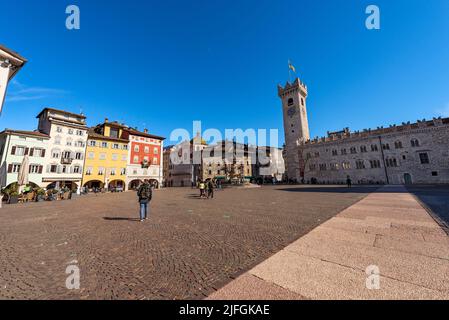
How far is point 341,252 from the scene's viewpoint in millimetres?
4043

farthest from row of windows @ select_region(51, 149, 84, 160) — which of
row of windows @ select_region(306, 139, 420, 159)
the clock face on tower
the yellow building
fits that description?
the clock face on tower

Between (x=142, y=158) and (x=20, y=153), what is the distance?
1740cm

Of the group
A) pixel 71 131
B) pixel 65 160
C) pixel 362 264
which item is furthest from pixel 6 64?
pixel 362 264

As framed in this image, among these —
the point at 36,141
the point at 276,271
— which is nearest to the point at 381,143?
the point at 276,271

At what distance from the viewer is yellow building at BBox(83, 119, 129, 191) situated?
3216 cm

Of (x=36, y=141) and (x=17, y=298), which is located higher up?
(x=36, y=141)

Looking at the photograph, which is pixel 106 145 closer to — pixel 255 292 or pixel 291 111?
pixel 255 292

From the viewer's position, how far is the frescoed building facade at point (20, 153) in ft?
77.6

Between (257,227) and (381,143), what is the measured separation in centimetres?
4599

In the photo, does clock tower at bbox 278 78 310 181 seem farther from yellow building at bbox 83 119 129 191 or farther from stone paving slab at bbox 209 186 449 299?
stone paving slab at bbox 209 186 449 299

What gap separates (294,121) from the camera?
55531 mm

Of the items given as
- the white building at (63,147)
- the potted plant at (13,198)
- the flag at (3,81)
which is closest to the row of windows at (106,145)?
the white building at (63,147)

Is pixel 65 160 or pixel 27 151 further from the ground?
pixel 27 151

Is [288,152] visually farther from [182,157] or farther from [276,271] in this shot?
[276,271]
